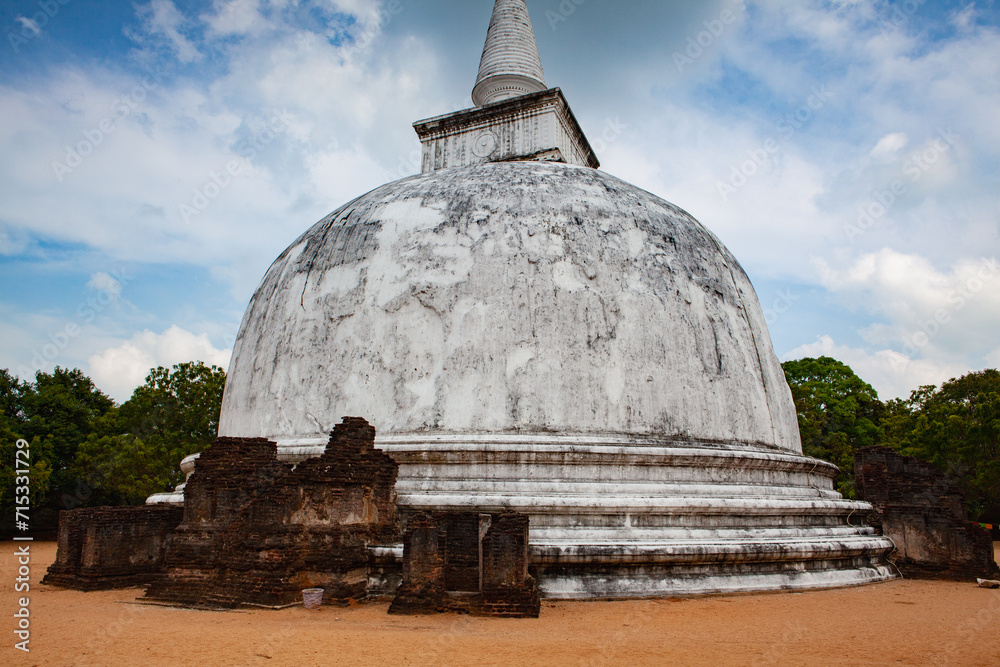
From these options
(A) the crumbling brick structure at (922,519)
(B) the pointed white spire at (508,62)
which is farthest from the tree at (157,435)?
(A) the crumbling brick structure at (922,519)

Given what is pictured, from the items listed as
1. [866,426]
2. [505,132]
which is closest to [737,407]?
[505,132]

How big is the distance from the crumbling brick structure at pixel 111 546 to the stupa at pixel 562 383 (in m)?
1.41

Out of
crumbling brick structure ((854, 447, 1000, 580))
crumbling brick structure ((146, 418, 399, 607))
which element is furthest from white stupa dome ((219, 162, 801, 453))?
crumbling brick structure ((854, 447, 1000, 580))

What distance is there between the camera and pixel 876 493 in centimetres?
1003

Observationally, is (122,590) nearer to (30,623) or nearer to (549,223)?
(30,623)

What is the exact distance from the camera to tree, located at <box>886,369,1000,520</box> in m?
19.7

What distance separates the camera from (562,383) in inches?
306

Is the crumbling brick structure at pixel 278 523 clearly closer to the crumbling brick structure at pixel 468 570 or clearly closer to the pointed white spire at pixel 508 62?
the crumbling brick structure at pixel 468 570

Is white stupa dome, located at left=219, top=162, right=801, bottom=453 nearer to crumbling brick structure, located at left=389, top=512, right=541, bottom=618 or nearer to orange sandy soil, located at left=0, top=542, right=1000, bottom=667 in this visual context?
crumbling brick structure, located at left=389, top=512, right=541, bottom=618

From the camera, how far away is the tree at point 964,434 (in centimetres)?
1970

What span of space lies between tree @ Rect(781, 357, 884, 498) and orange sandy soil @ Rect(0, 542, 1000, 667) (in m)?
18.2

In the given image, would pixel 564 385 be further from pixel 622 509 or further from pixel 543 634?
pixel 543 634

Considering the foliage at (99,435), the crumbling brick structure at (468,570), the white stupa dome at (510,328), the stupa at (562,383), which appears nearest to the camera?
the crumbling brick structure at (468,570)

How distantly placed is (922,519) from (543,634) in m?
6.77
